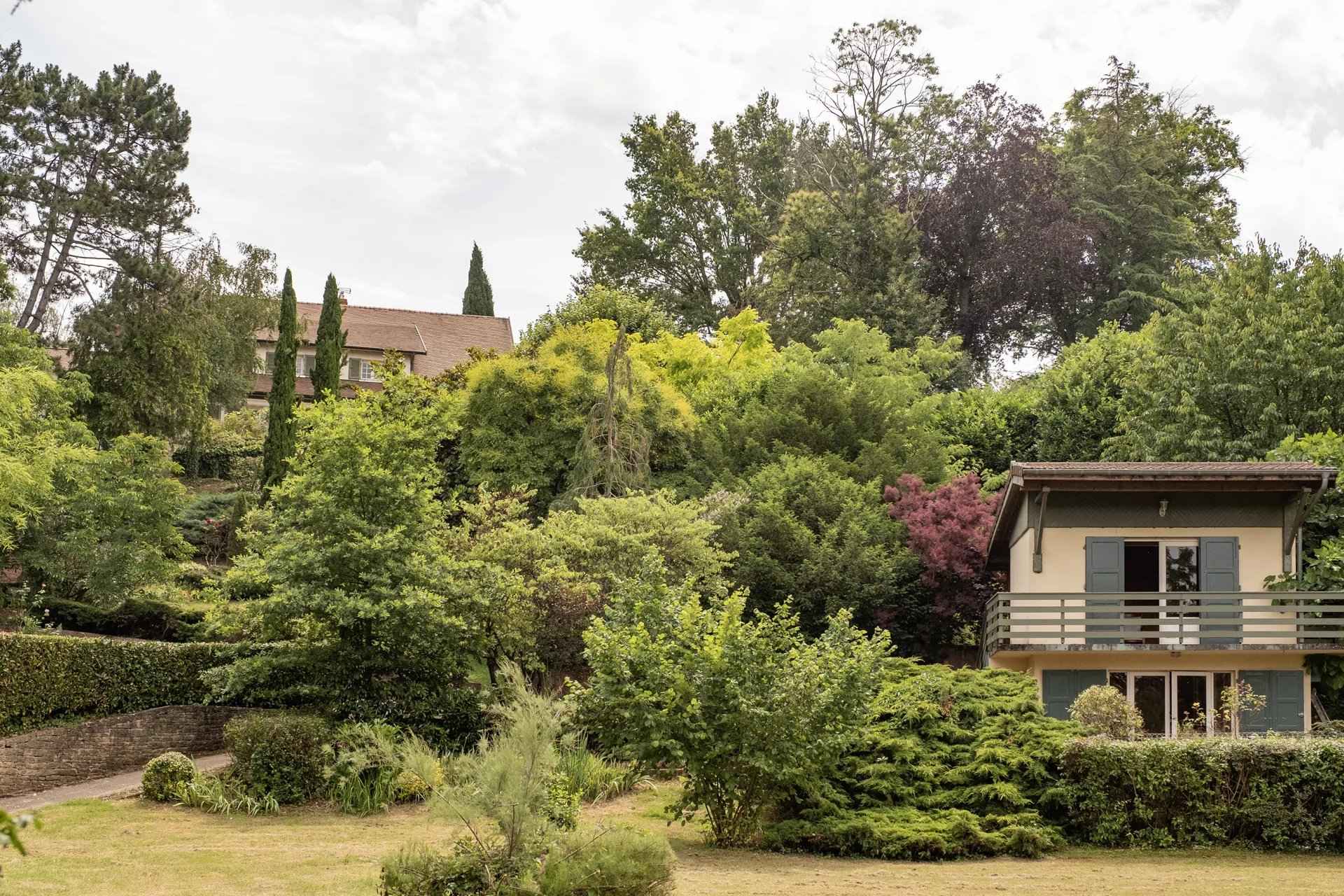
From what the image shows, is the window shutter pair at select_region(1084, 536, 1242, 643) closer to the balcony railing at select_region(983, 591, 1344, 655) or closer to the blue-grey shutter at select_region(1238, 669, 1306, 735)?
the balcony railing at select_region(983, 591, 1344, 655)

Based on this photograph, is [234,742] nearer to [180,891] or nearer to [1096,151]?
[180,891]

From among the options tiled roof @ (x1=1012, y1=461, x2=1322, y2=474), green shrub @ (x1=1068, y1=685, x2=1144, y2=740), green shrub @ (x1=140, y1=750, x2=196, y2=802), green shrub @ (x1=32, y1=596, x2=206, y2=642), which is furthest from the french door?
green shrub @ (x1=32, y1=596, x2=206, y2=642)

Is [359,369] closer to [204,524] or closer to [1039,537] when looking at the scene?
[204,524]

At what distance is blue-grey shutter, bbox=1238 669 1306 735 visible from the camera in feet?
77.4

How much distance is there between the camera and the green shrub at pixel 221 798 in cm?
1956

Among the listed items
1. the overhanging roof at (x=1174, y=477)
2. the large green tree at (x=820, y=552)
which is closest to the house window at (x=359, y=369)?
the large green tree at (x=820, y=552)

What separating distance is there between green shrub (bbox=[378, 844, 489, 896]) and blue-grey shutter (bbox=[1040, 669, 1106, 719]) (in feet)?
47.0

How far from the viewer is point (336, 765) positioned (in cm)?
2028

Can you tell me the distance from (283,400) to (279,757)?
23.9m

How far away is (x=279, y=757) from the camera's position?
20438 millimetres

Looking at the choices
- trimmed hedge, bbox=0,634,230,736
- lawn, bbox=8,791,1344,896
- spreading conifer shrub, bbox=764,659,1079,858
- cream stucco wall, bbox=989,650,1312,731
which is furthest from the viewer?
cream stucco wall, bbox=989,650,1312,731

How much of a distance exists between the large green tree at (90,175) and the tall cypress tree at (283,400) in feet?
14.4

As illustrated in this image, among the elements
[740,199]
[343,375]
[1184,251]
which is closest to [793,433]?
[1184,251]

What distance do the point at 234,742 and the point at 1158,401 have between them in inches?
883
